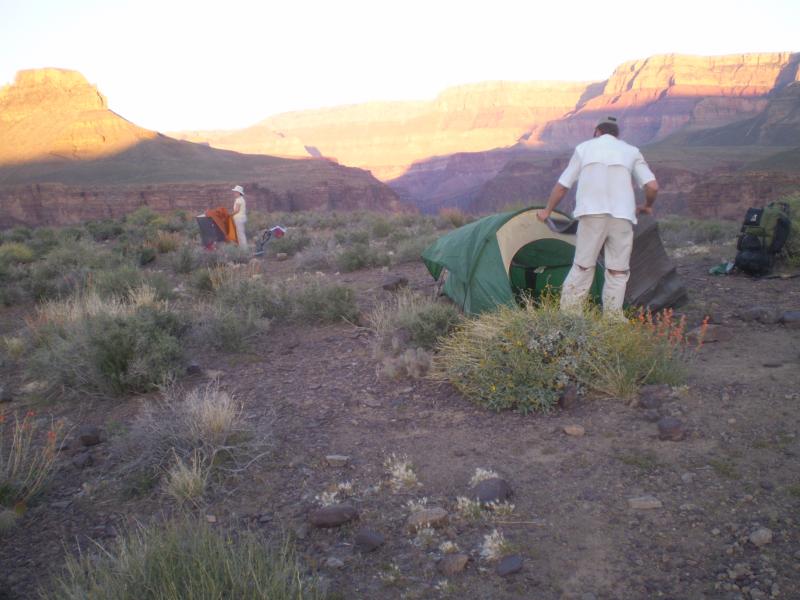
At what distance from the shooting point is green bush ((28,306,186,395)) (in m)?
5.51

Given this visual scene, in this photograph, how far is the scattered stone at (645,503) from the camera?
325cm

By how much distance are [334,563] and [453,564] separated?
59 centimetres

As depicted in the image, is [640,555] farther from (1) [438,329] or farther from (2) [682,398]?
(1) [438,329]

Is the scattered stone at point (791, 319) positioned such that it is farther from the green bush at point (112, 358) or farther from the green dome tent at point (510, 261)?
the green bush at point (112, 358)

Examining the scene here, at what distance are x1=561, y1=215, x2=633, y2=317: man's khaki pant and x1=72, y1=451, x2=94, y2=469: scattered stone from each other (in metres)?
3.96

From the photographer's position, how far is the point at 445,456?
13.3 feet

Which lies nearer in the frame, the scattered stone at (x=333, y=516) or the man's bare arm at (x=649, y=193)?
the scattered stone at (x=333, y=516)

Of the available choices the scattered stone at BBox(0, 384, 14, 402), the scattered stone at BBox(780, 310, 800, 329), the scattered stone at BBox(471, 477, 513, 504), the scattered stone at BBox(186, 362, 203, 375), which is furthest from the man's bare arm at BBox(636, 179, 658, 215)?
the scattered stone at BBox(0, 384, 14, 402)

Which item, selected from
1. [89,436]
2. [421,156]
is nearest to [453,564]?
[89,436]

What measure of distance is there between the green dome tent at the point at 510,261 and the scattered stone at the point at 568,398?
1639 mm

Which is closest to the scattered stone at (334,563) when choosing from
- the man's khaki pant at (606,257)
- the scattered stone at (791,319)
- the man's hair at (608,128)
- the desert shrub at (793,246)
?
the man's khaki pant at (606,257)

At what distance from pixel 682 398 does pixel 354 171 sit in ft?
196

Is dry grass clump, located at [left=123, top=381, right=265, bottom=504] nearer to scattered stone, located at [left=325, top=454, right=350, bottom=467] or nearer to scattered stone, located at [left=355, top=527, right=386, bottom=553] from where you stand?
scattered stone, located at [left=325, top=454, right=350, bottom=467]

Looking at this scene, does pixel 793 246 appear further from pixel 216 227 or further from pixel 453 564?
pixel 216 227
